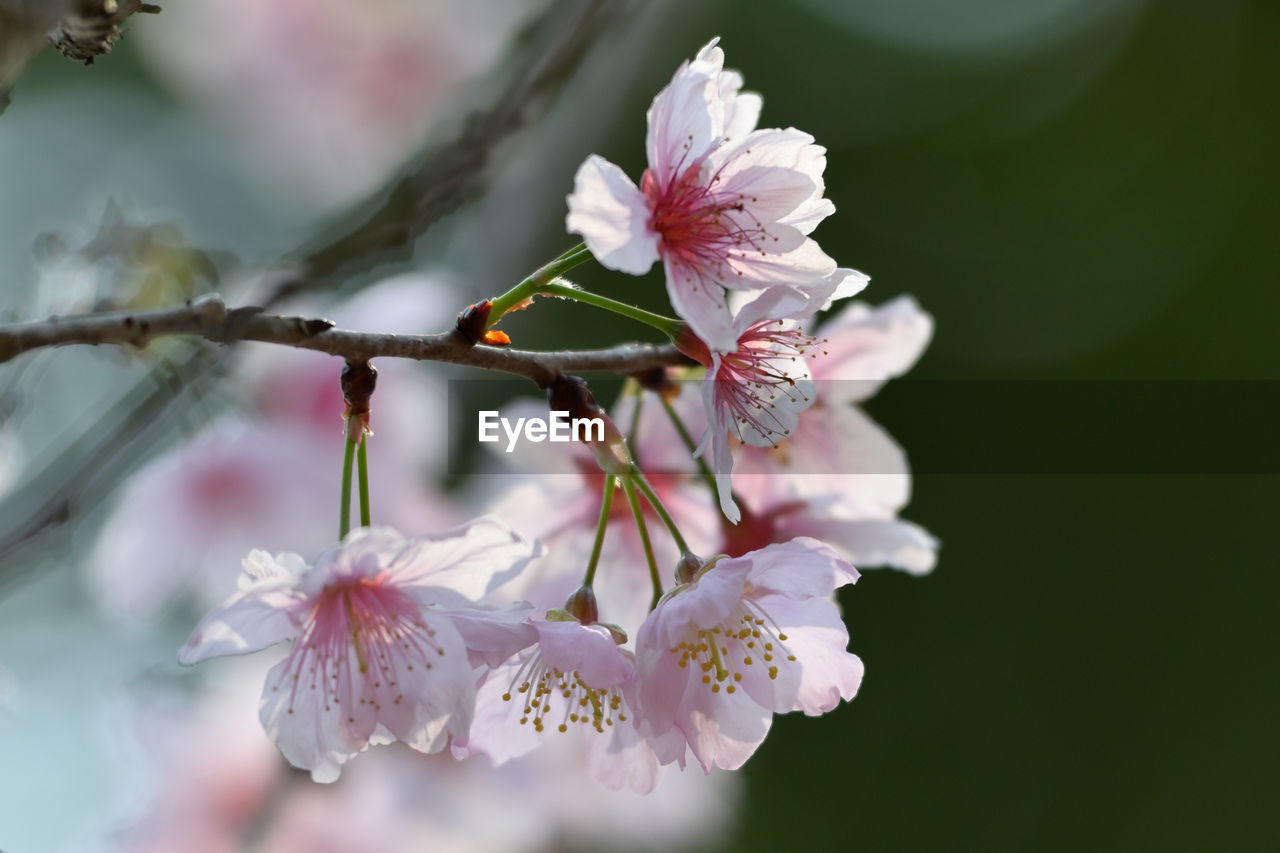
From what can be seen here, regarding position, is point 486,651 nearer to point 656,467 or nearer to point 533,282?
point 533,282

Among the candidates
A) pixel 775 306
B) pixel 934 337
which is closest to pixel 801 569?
pixel 775 306

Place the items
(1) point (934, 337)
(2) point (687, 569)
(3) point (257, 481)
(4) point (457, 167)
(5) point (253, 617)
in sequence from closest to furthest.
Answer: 1. (5) point (253, 617)
2. (2) point (687, 569)
3. (4) point (457, 167)
4. (3) point (257, 481)
5. (1) point (934, 337)

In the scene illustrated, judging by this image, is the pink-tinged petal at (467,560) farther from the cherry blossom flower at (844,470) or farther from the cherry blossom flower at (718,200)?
the cherry blossom flower at (844,470)

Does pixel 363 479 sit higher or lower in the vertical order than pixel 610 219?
lower

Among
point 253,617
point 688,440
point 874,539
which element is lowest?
point 253,617

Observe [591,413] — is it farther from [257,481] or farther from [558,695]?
[257,481]

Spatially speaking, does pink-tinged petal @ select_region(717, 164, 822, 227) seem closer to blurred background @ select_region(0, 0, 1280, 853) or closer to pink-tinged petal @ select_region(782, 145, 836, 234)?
pink-tinged petal @ select_region(782, 145, 836, 234)
